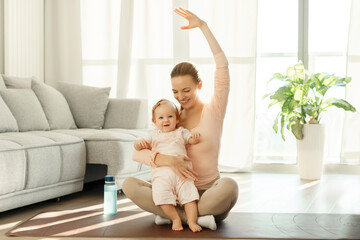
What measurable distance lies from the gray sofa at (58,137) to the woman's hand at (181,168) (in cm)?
95

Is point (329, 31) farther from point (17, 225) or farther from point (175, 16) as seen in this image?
point (17, 225)

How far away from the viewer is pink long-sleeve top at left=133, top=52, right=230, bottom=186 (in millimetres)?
2408

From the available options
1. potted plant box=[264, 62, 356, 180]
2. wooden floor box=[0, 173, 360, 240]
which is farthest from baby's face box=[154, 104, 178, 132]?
potted plant box=[264, 62, 356, 180]

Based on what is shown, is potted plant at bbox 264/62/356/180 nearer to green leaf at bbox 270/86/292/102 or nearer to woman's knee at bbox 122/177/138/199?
green leaf at bbox 270/86/292/102

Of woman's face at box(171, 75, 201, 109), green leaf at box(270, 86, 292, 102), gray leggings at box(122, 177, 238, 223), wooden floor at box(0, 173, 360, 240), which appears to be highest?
woman's face at box(171, 75, 201, 109)

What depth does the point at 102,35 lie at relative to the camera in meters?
5.07

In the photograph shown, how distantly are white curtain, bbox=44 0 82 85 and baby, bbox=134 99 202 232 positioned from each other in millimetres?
2889

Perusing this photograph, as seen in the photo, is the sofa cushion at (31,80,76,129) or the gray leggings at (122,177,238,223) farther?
the sofa cushion at (31,80,76,129)

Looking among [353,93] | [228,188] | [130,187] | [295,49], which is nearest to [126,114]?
[295,49]

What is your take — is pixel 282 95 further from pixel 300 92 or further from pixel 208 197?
pixel 208 197

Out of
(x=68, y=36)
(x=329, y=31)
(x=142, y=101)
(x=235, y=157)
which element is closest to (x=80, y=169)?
(x=142, y=101)

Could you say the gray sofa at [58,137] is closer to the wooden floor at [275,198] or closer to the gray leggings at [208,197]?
the wooden floor at [275,198]

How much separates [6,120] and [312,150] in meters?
2.44

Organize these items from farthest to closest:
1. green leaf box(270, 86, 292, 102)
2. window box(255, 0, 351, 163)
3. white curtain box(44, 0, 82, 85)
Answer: white curtain box(44, 0, 82, 85) < window box(255, 0, 351, 163) < green leaf box(270, 86, 292, 102)
